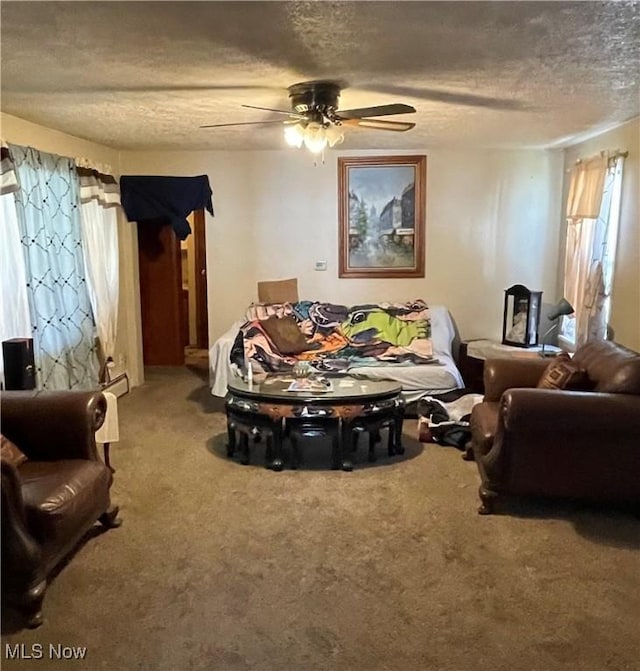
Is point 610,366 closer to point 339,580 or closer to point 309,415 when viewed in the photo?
point 309,415

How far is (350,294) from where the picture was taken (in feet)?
20.3

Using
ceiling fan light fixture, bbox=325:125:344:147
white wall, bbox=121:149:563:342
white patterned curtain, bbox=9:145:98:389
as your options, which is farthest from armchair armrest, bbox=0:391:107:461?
white wall, bbox=121:149:563:342

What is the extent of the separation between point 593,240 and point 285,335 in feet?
8.28

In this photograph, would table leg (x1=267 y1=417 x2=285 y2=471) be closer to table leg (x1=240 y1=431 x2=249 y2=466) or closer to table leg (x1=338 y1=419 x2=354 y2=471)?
table leg (x1=240 y1=431 x2=249 y2=466)

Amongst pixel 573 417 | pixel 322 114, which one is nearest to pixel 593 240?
pixel 573 417

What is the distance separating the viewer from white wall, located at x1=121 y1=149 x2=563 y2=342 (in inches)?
235

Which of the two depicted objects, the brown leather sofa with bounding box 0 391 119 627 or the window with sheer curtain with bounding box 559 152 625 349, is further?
the window with sheer curtain with bounding box 559 152 625 349

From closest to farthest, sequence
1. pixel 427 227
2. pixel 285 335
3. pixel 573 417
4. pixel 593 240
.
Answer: pixel 573 417
pixel 593 240
pixel 285 335
pixel 427 227

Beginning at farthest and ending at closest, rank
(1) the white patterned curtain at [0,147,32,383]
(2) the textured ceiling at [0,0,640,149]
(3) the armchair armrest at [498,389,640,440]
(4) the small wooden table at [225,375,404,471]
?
(4) the small wooden table at [225,375,404,471], (1) the white patterned curtain at [0,147,32,383], (3) the armchair armrest at [498,389,640,440], (2) the textured ceiling at [0,0,640,149]

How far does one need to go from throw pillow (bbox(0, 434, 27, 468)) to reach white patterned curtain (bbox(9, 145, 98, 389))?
144cm

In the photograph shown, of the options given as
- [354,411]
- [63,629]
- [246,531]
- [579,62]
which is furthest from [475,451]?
[63,629]

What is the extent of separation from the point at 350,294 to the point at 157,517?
3362 millimetres

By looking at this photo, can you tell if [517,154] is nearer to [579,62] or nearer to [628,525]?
[579,62]

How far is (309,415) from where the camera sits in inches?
154
